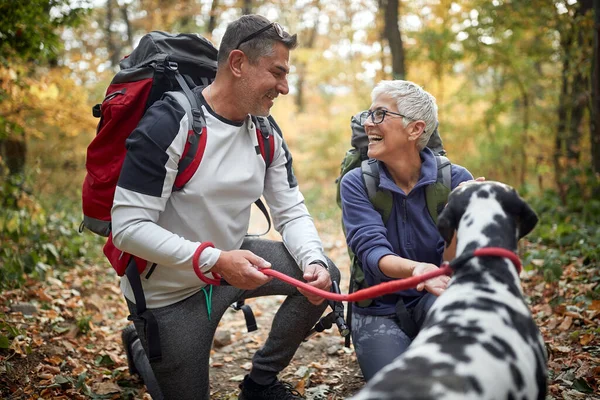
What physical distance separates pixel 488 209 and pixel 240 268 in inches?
55.3

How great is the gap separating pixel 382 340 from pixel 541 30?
8811mm

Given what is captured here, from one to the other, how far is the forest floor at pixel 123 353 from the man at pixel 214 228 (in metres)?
0.57

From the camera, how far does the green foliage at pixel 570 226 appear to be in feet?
18.7

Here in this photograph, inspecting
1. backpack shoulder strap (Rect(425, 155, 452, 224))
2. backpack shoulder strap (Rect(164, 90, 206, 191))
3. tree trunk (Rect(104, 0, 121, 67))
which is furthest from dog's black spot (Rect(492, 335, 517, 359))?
tree trunk (Rect(104, 0, 121, 67))

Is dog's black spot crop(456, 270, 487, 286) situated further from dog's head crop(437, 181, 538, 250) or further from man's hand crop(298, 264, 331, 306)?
man's hand crop(298, 264, 331, 306)

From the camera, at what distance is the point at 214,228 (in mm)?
3480

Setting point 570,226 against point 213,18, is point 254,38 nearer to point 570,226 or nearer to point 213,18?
point 570,226

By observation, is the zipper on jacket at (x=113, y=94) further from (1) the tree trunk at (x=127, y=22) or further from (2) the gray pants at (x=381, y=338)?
(1) the tree trunk at (x=127, y=22)

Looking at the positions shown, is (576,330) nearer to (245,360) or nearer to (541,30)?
(245,360)

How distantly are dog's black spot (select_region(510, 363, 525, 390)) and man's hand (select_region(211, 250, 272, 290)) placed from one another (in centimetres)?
150

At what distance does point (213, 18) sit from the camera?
19.4 m

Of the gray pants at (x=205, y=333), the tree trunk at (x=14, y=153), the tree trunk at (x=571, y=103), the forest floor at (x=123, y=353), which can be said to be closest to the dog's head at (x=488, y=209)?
the gray pants at (x=205, y=333)

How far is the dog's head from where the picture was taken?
7.65 feet

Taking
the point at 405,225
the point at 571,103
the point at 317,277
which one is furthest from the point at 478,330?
the point at 571,103
